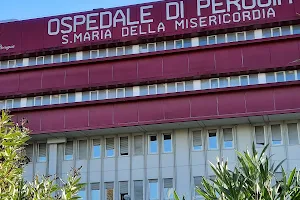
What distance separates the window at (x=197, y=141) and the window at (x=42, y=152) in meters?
11.0

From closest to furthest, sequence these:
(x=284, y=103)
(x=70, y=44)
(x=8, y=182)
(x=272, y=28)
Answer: (x=8, y=182), (x=284, y=103), (x=272, y=28), (x=70, y=44)

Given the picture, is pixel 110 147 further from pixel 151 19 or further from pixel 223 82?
pixel 151 19

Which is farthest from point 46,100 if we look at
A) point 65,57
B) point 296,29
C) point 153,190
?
point 296,29

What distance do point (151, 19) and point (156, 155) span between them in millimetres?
9883

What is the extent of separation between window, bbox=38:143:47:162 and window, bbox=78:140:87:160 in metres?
2.61

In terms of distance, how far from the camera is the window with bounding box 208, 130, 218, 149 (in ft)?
125

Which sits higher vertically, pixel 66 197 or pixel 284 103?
pixel 284 103

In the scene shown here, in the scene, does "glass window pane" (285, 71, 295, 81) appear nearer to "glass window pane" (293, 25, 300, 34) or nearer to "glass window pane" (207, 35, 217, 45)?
"glass window pane" (293, 25, 300, 34)

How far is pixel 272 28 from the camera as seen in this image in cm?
3884

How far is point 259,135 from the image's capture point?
3759 centimetres

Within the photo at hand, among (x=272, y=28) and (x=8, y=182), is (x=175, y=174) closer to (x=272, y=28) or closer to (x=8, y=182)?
(x=272, y=28)

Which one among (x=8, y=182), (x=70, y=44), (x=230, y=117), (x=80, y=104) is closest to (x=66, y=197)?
(x=8, y=182)

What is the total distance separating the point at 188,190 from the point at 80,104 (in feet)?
31.8

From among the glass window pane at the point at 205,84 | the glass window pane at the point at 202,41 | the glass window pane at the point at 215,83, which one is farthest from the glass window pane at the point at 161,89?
the glass window pane at the point at 202,41
